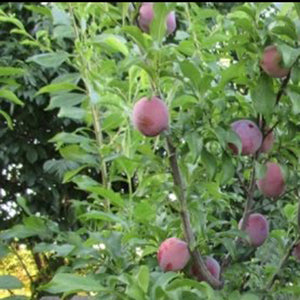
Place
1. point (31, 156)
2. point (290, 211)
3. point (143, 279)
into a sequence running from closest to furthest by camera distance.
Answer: point (143, 279) < point (290, 211) < point (31, 156)

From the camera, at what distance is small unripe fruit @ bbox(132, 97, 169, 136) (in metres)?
0.92

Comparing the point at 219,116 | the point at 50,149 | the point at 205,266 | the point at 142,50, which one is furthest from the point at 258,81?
the point at 50,149

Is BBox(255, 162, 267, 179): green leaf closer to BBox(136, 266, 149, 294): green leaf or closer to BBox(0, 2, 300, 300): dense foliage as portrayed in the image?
BBox(0, 2, 300, 300): dense foliage

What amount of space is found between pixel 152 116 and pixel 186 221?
0.21 m

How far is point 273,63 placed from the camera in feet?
3.00

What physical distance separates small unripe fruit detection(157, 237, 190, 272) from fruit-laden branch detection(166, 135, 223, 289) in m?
0.02

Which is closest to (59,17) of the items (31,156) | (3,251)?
(3,251)

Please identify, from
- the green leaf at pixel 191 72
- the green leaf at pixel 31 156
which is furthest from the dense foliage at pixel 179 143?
the green leaf at pixel 31 156

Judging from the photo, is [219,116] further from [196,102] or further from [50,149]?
[50,149]

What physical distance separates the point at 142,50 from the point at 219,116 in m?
0.19

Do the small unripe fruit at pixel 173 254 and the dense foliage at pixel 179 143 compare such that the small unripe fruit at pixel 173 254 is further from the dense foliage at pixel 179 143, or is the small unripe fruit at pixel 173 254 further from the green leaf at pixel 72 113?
the green leaf at pixel 72 113

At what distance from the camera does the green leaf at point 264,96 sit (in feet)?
3.13

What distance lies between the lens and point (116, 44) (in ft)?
3.29

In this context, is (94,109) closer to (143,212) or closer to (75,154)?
(75,154)
